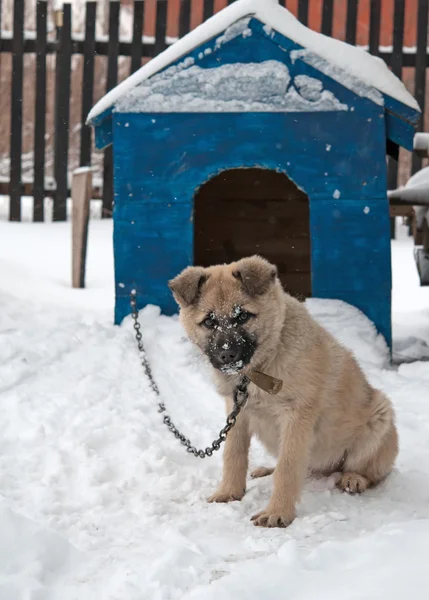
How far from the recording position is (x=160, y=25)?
11516mm

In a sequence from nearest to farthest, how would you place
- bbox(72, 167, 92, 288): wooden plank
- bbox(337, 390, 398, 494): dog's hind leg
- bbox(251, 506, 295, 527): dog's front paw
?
bbox(251, 506, 295, 527): dog's front paw, bbox(337, 390, 398, 494): dog's hind leg, bbox(72, 167, 92, 288): wooden plank

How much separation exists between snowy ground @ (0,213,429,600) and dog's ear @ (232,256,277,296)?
986 mm

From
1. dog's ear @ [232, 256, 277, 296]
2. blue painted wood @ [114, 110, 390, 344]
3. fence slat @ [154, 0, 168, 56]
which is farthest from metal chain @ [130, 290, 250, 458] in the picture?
fence slat @ [154, 0, 168, 56]

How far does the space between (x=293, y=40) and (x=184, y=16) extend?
19.3 ft

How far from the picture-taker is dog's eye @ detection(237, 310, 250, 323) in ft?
12.0

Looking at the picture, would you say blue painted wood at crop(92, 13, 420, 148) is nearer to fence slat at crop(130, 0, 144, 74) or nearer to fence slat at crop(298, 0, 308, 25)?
fence slat at crop(130, 0, 144, 74)

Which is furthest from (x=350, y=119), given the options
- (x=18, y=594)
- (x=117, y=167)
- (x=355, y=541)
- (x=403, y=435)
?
(x=18, y=594)

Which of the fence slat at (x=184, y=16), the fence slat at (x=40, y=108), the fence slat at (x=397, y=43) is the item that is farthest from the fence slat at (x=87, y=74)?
the fence slat at (x=397, y=43)

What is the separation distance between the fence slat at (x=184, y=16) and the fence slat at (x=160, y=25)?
1.00ft

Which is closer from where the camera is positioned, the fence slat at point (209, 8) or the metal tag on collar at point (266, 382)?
the metal tag on collar at point (266, 382)

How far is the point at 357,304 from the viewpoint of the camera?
654 centimetres

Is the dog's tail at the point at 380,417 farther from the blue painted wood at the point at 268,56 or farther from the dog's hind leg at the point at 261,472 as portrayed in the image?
the blue painted wood at the point at 268,56

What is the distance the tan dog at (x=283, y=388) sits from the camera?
3572 millimetres

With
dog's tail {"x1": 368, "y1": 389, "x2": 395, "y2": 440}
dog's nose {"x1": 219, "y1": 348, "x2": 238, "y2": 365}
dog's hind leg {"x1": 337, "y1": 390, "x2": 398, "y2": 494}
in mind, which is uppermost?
dog's nose {"x1": 219, "y1": 348, "x2": 238, "y2": 365}
